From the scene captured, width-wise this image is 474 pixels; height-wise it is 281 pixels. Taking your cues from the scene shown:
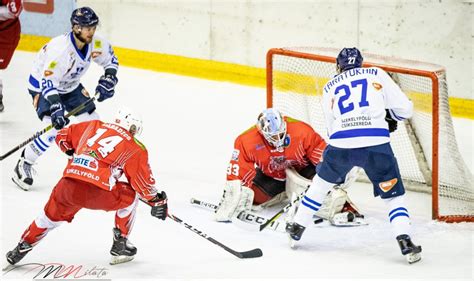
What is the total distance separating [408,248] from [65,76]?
2.54 m

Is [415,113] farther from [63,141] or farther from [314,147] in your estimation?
[63,141]

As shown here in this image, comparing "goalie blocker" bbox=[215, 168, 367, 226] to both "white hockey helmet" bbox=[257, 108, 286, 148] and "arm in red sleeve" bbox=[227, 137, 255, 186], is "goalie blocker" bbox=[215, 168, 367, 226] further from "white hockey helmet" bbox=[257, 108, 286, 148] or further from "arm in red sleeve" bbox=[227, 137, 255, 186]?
"white hockey helmet" bbox=[257, 108, 286, 148]

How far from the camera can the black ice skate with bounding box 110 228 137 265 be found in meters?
5.71

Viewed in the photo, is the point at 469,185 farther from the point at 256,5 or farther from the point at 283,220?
the point at 256,5

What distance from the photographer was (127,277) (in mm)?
5637

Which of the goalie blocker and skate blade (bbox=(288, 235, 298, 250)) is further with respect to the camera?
the goalie blocker

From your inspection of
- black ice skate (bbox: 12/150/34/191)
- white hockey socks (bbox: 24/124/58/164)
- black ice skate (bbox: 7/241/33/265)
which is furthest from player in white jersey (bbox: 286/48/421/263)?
black ice skate (bbox: 12/150/34/191)

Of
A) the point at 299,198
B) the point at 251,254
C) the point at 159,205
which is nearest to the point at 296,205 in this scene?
the point at 299,198

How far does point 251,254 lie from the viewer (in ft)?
19.5

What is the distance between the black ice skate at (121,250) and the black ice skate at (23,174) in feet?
5.11

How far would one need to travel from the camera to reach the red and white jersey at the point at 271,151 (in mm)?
6645

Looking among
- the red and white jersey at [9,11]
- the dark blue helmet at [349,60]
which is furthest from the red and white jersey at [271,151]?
the red and white jersey at [9,11]

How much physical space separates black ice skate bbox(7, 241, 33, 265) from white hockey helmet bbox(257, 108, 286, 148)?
5.26 feet

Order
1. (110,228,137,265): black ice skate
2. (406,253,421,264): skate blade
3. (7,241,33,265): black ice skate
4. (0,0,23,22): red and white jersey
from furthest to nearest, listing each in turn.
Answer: (0,0,23,22): red and white jersey, (406,253,421,264): skate blade, (110,228,137,265): black ice skate, (7,241,33,265): black ice skate
